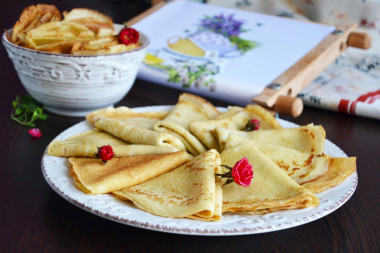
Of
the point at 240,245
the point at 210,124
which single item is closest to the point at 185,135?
the point at 210,124

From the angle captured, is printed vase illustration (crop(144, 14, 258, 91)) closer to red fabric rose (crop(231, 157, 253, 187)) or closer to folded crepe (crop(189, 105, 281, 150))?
folded crepe (crop(189, 105, 281, 150))

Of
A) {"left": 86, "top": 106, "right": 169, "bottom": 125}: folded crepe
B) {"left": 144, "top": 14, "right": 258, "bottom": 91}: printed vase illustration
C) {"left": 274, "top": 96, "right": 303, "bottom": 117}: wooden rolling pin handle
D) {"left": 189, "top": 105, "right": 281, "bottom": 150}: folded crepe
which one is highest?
{"left": 189, "top": 105, "right": 281, "bottom": 150}: folded crepe

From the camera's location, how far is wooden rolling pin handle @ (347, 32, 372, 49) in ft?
6.11

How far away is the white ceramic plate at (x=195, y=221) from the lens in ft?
2.75

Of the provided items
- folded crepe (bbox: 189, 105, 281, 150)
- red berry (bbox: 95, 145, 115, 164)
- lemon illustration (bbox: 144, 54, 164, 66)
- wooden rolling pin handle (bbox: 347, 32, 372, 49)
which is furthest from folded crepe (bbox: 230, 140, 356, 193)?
wooden rolling pin handle (bbox: 347, 32, 372, 49)

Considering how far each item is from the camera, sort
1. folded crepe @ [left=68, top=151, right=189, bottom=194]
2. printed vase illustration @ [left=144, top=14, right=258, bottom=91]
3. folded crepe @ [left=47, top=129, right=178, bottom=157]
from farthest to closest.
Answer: printed vase illustration @ [left=144, top=14, right=258, bottom=91] < folded crepe @ [left=47, top=129, right=178, bottom=157] < folded crepe @ [left=68, top=151, right=189, bottom=194]

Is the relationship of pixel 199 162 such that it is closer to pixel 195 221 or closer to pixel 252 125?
pixel 195 221

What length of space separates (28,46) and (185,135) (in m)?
0.45

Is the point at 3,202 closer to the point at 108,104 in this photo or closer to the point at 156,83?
the point at 108,104

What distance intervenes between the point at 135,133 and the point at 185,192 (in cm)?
24

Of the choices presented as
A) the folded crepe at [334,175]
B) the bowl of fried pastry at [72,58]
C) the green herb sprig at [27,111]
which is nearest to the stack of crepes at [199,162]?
the folded crepe at [334,175]

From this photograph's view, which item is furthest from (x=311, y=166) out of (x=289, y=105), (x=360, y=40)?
(x=360, y=40)

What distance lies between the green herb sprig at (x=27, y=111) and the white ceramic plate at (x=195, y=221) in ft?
1.36

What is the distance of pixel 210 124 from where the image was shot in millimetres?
1195
